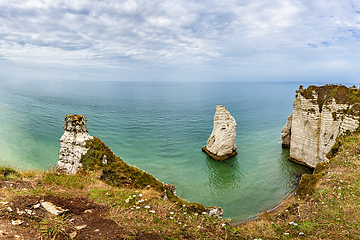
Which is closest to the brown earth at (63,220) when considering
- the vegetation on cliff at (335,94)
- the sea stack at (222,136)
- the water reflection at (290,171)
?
the water reflection at (290,171)

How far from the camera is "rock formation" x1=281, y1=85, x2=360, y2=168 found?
22.1 m

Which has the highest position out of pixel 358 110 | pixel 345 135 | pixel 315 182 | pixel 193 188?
pixel 358 110

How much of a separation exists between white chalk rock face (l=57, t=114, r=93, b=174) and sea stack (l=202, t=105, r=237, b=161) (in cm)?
2092

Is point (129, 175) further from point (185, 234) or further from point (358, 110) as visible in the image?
point (358, 110)

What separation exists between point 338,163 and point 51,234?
1652 centimetres

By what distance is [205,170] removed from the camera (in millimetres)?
28719

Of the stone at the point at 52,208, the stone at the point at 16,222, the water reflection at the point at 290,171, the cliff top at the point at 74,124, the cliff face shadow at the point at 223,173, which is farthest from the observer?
the cliff face shadow at the point at 223,173

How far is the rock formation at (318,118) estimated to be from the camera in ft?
72.5

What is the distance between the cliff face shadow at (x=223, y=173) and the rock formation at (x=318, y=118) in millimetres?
8505

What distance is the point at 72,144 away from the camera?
12883mm

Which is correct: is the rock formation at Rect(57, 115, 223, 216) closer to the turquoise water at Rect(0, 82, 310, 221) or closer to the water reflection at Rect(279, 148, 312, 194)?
the turquoise water at Rect(0, 82, 310, 221)

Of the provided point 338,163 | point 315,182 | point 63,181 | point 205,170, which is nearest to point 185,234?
point 63,181

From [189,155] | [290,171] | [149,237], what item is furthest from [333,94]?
[149,237]

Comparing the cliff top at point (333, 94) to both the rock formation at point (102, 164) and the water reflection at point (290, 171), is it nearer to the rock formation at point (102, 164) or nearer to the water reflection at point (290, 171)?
the water reflection at point (290, 171)
